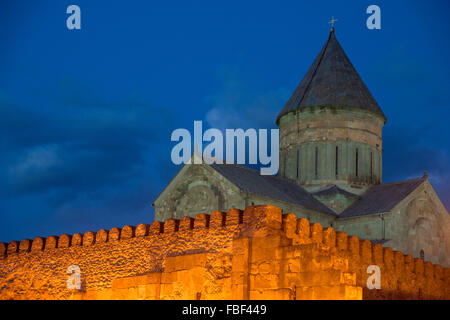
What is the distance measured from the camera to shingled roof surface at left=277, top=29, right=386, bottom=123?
32.2m

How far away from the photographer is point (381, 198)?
29.8 metres

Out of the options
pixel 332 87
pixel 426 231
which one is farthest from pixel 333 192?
pixel 332 87

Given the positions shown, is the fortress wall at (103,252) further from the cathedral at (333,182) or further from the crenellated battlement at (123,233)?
the cathedral at (333,182)

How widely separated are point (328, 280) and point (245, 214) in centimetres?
233

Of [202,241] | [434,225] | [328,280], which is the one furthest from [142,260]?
[434,225]

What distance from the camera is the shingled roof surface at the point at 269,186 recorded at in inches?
1080

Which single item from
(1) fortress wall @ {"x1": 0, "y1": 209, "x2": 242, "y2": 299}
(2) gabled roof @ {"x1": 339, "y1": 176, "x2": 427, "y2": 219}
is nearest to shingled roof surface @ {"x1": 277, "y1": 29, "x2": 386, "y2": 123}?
(2) gabled roof @ {"x1": 339, "y1": 176, "x2": 427, "y2": 219}

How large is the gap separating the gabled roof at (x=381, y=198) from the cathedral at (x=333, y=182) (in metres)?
0.05

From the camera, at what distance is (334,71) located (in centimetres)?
3369

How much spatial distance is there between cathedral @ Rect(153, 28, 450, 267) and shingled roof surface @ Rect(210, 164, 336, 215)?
3.0 inches

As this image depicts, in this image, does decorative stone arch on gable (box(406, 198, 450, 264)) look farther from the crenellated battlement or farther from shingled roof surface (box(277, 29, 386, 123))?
the crenellated battlement

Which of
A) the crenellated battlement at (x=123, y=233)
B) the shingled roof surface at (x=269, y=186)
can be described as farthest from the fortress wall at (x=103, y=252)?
the shingled roof surface at (x=269, y=186)
